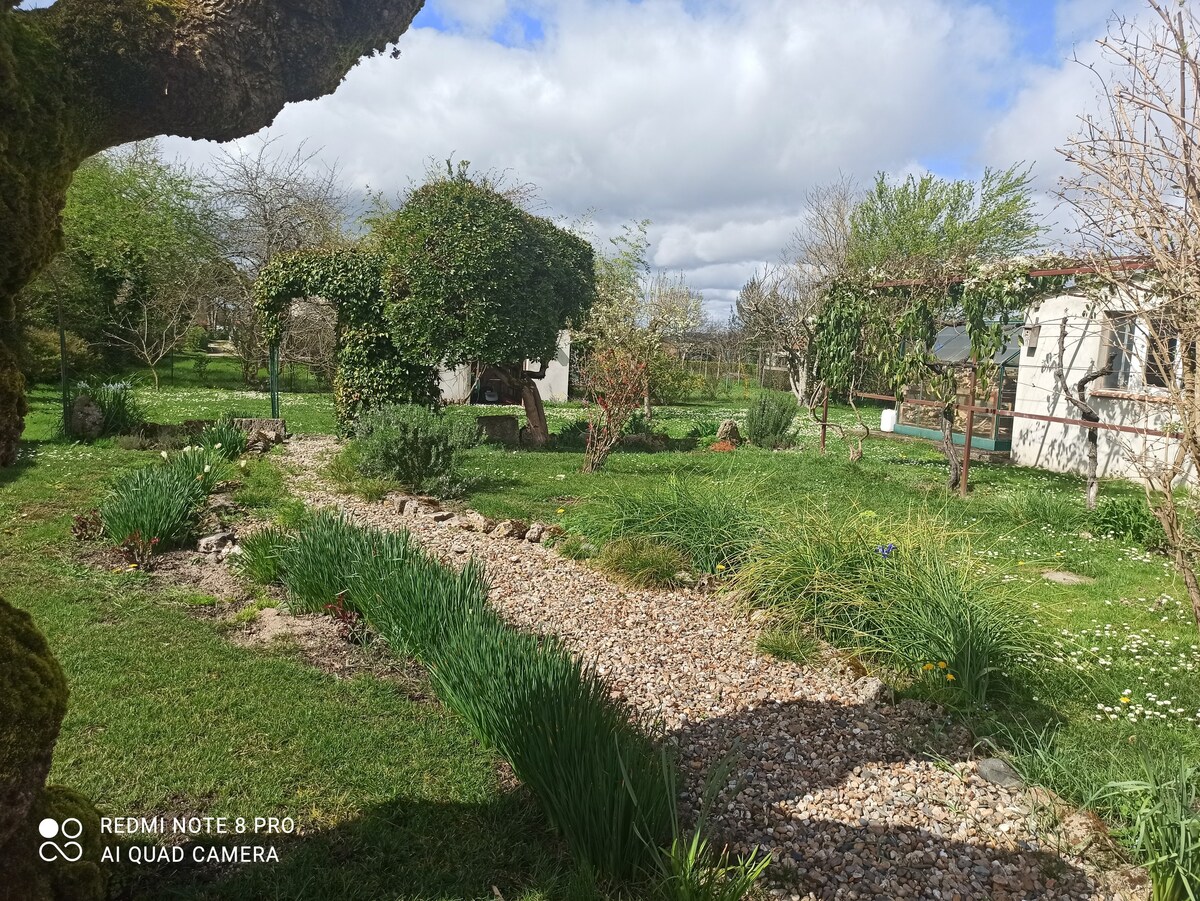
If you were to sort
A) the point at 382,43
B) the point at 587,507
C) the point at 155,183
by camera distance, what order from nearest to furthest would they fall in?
the point at 382,43
the point at 587,507
the point at 155,183

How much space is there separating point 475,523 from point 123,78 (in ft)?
16.9

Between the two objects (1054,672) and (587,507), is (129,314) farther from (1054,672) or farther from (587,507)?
(1054,672)

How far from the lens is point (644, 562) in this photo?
16.9 feet

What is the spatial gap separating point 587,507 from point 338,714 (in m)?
3.63

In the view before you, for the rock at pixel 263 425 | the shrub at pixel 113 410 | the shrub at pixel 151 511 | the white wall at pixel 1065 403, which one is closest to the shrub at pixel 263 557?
the shrub at pixel 151 511

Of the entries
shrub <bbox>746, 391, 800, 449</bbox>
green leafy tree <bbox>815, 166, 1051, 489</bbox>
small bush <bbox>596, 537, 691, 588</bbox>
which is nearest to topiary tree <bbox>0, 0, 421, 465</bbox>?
small bush <bbox>596, 537, 691, 588</bbox>

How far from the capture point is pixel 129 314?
1848cm

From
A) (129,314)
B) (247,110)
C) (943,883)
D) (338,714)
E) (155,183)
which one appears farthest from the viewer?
(155,183)

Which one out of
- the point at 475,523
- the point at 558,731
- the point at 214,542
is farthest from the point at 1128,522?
the point at 214,542

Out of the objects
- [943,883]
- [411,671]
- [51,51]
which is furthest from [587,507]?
[51,51]

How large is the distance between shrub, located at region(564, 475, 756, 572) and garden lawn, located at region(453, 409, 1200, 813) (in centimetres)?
15

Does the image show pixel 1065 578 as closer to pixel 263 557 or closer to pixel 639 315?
pixel 263 557

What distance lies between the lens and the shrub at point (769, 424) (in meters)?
13.5

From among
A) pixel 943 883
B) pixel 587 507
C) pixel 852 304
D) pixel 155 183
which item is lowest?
pixel 943 883
